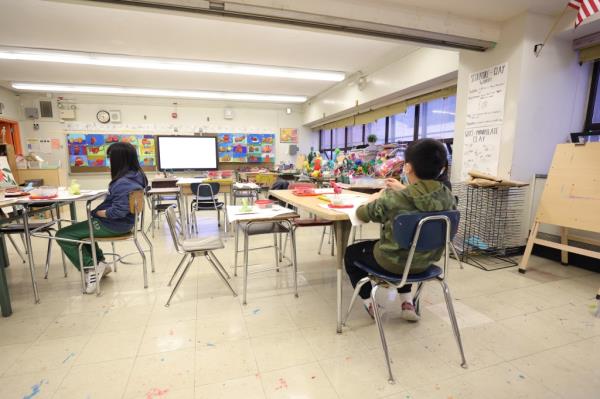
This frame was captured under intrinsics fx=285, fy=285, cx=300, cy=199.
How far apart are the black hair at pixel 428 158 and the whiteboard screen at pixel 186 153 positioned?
248 inches

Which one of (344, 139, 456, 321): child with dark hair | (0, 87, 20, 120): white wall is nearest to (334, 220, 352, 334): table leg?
(344, 139, 456, 321): child with dark hair

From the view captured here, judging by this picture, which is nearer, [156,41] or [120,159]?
[120,159]

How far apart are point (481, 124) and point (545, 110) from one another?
582 mm

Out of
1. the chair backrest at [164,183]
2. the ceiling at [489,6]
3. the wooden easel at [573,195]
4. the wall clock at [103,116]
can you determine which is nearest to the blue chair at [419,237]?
the wooden easel at [573,195]

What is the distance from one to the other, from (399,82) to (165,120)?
627 centimetres

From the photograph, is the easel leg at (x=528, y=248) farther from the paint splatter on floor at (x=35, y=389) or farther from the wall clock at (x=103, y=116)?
the wall clock at (x=103, y=116)

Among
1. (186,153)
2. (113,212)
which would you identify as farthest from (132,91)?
(113,212)

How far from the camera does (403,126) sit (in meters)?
5.34

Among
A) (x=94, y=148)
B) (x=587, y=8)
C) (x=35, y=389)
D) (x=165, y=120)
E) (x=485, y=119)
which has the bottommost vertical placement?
(x=35, y=389)

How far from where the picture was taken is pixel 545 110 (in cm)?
297

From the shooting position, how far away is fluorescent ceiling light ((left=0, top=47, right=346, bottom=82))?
4.19 meters

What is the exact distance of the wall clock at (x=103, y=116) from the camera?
7421 mm

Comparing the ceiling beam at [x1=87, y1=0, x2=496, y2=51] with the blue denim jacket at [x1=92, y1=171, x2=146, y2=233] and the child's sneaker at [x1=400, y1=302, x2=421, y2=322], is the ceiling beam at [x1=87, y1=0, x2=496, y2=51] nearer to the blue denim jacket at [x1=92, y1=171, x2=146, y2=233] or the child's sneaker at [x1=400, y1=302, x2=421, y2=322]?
the blue denim jacket at [x1=92, y1=171, x2=146, y2=233]

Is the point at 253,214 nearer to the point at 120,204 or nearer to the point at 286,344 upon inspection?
the point at 286,344
